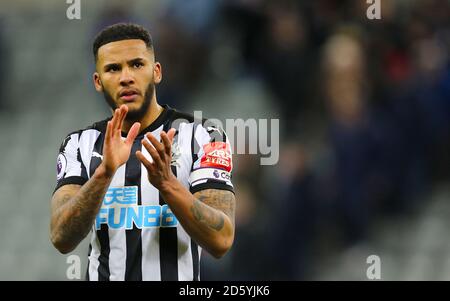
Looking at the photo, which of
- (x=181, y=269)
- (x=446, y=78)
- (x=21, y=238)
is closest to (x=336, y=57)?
(x=446, y=78)

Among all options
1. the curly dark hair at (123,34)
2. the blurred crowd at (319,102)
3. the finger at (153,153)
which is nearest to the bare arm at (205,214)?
the finger at (153,153)

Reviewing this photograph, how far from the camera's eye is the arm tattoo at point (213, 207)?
348cm

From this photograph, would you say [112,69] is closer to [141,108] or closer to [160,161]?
[141,108]

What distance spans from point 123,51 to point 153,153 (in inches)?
31.6

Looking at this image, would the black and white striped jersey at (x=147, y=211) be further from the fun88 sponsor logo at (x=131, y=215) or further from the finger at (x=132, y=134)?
the finger at (x=132, y=134)

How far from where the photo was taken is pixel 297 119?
762 centimetres

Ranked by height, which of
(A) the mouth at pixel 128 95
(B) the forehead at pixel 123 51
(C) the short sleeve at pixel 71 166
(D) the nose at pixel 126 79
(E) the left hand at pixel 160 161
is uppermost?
(B) the forehead at pixel 123 51

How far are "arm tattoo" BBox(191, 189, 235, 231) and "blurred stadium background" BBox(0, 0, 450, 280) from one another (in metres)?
2.67

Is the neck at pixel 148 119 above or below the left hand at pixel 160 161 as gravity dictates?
above

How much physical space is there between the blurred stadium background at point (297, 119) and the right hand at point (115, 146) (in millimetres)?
3016

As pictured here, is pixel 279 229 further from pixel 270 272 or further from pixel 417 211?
pixel 417 211

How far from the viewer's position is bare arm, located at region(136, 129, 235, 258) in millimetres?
3316

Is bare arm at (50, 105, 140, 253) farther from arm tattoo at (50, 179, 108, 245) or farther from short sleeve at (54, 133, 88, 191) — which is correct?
short sleeve at (54, 133, 88, 191)

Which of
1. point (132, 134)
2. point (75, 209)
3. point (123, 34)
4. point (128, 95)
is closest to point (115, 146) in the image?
point (132, 134)
